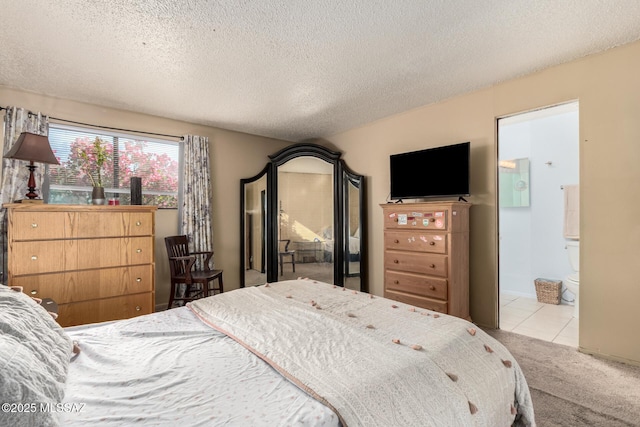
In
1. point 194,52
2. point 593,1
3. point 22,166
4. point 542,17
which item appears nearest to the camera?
point 593,1

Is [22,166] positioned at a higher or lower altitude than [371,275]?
higher

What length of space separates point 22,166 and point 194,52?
2269 mm

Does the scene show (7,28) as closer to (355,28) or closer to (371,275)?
(355,28)

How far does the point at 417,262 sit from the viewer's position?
3.24 m

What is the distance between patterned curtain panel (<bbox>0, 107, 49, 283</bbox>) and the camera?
296 cm

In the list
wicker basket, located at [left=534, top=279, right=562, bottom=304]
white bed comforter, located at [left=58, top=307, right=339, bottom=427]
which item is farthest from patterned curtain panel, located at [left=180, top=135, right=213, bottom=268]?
wicker basket, located at [left=534, top=279, right=562, bottom=304]

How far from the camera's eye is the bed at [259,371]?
0.86m

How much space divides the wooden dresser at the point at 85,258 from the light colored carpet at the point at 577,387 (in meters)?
3.50

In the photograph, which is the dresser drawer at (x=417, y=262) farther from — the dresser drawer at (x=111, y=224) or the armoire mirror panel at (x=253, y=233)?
the dresser drawer at (x=111, y=224)

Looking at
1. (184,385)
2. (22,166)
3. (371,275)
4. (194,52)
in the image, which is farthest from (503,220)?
(22,166)

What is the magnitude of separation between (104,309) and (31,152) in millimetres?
1575

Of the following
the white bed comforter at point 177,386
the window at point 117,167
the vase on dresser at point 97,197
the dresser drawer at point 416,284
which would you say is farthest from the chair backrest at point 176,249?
the dresser drawer at point 416,284

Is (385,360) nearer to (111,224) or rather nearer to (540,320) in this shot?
(111,224)

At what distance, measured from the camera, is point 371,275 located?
4.32 m
